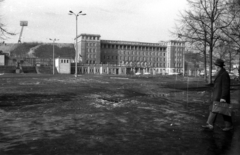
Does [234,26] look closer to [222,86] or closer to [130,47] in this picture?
[222,86]

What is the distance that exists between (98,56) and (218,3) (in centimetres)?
10245

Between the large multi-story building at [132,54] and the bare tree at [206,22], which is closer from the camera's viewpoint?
the bare tree at [206,22]

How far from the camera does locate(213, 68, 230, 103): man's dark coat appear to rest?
667cm

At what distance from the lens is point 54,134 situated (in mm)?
6168

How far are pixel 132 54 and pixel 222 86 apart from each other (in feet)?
435

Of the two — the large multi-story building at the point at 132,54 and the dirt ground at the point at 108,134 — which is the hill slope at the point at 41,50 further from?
the dirt ground at the point at 108,134

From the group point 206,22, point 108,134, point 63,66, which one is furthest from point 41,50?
point 108,134

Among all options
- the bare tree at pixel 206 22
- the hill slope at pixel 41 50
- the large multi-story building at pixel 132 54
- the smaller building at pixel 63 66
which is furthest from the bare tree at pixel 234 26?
the hill slope at pixel 41 50

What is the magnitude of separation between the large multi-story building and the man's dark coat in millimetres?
107863

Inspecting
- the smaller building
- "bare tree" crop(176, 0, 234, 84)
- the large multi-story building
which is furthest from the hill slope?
"bare tree" crop(176, 0, 234, 84)

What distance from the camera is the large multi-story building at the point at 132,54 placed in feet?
406

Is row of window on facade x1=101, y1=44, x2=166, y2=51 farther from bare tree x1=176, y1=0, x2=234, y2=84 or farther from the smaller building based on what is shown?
bare tree x1=176, y1=0, x2=234, y2=84

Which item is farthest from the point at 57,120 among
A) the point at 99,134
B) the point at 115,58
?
the point at 115,58

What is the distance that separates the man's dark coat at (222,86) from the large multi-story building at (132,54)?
107863 mm
